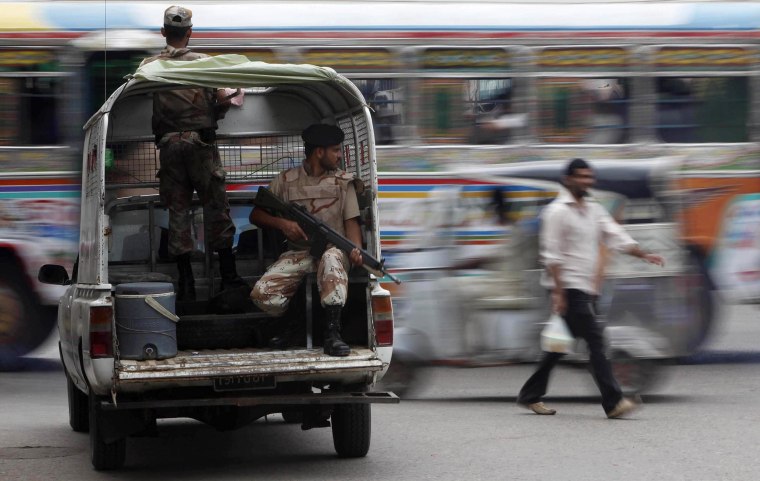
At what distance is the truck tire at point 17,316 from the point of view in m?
12.1

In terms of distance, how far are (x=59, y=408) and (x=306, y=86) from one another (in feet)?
11.8

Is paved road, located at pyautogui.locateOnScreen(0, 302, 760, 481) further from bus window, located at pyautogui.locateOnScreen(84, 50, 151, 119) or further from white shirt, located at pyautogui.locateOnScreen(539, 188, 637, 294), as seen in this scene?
bus window, located at pyautogui.locateOnScreen(84, 50, 151, 119)

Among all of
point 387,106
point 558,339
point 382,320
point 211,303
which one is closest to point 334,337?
point 382,320

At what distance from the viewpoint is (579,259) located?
31.5ft

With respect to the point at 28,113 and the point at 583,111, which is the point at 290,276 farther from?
the point at 583,111

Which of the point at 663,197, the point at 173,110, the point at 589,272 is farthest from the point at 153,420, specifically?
the point at 663,197

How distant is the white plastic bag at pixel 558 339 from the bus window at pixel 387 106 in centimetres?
320

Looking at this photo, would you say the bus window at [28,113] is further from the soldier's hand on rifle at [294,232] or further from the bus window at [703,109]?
the bus window at [703,109]

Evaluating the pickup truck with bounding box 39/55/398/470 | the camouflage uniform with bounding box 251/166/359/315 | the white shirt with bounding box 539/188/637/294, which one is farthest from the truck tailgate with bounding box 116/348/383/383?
the white shirt with bounding box 539/188/637/294

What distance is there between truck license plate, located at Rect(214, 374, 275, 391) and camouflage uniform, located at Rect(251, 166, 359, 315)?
62 cm

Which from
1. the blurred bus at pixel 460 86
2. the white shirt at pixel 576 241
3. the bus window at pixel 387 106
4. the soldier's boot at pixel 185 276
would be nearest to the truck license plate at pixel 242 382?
the soldier's boot at pixel 185 276

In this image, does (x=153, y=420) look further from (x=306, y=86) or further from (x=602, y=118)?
(x=602, y=118)

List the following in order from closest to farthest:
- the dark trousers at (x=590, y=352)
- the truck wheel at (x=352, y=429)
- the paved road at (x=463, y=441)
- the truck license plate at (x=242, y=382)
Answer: the truck license plate at (x=242, y=382) < the paved road at (x=463, y=441) < the truck wheel at (x=352, y=429) < the dark trousers at (x=590, y=352)

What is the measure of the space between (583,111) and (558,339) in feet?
11.6
